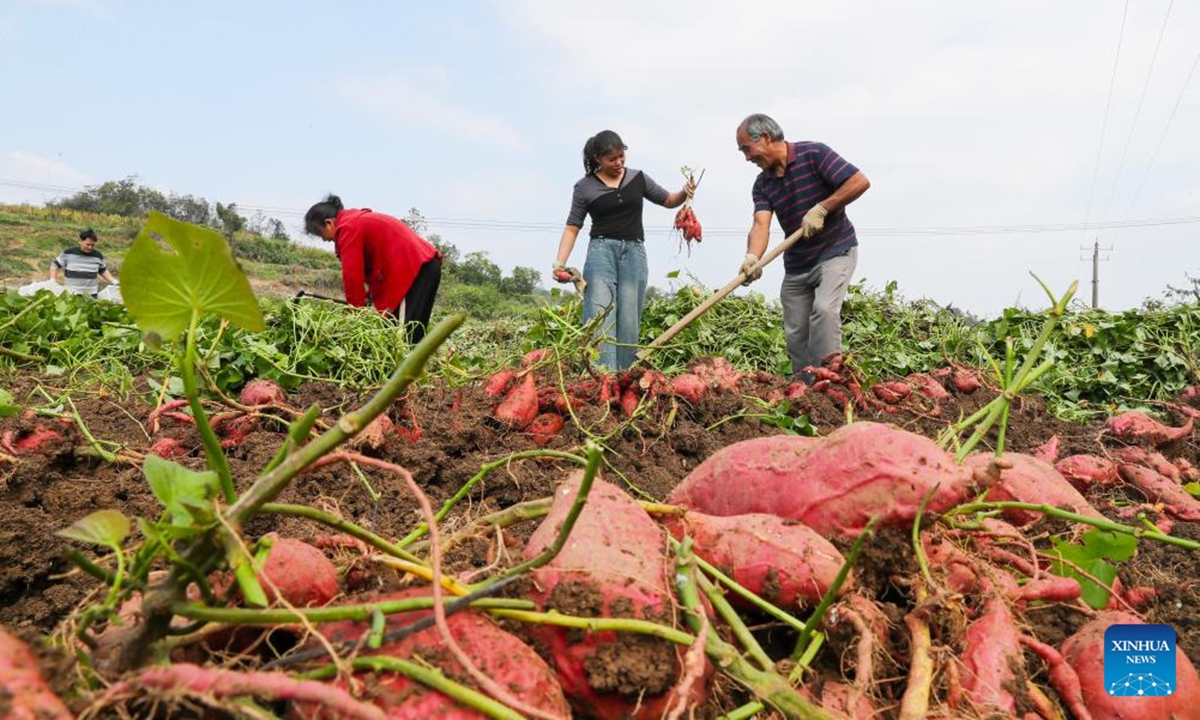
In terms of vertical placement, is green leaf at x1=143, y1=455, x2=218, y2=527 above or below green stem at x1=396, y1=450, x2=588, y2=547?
above

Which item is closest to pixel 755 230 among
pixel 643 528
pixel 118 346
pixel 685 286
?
pixel 685 286

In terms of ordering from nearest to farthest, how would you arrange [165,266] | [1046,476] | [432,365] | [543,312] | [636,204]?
1. [165,266]
2. [1046,476]
3. [543,312]
4. [432,365]
5. [636,204]

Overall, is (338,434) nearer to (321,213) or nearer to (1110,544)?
(1110,544)

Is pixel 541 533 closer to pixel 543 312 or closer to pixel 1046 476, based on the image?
pixel 1046 476

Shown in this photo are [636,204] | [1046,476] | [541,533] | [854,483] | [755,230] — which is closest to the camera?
[541,533]

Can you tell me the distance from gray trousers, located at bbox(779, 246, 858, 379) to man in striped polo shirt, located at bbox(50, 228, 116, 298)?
9.18 meters

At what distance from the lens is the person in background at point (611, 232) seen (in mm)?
5930

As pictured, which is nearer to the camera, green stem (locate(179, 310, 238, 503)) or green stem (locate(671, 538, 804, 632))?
green stem (locate(179, 310, 238, 503))

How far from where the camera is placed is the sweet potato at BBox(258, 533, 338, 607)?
3.69ft

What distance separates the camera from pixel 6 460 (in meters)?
2.03

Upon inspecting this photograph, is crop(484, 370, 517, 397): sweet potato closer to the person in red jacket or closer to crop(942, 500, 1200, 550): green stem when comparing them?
crop(942, 500, 1200, 550): green stem

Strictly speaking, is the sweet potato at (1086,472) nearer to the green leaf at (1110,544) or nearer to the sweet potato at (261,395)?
the green leaf at (1110,544)

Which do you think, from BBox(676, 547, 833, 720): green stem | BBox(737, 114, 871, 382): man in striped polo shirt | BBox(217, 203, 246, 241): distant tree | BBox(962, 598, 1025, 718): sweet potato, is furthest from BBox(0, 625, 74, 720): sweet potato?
BBox(217, 203, 246, 241): distant tree

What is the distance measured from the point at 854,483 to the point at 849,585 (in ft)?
0.79
